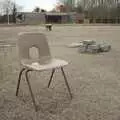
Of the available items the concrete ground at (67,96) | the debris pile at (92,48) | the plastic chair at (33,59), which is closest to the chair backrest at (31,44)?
the plastic chair at (33,59)

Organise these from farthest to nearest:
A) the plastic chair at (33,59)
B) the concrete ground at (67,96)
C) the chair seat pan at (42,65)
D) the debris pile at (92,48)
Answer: the debris pile at (92,48)
the plastic chair at (33,59)
the chair seat pan at (42,65)
the concrete ground at (67,96)

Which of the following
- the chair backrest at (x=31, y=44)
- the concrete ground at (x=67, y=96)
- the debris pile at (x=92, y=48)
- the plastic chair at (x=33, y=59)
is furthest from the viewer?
the debris pile at (x=92, y=48)

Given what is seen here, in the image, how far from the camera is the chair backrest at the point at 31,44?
4129 millimetres

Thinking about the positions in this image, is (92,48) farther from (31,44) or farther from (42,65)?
(42,65)

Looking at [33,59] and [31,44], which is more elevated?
[31,44]

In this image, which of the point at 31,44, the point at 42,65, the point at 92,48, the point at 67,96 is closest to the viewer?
the point at 42,65

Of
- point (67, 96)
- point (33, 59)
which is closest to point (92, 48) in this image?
point (67, 96)

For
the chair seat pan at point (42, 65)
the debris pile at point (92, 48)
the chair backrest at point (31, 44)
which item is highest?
the chair backrest at point (31, 44)

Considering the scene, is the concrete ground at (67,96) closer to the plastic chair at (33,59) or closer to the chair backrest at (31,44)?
the plastic chair at (33,59)

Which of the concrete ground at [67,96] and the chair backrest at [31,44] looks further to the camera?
the chair backrest at [31,44]

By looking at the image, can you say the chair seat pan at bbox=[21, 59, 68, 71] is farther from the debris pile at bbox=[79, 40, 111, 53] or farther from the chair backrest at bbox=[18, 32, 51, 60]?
the debris pile at bbox=[79, 40, 111, 53]

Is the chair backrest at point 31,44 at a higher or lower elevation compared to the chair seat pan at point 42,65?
higher

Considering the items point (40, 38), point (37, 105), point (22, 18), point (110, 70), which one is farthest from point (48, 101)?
point (22, 18)

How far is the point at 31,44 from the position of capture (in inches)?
166
